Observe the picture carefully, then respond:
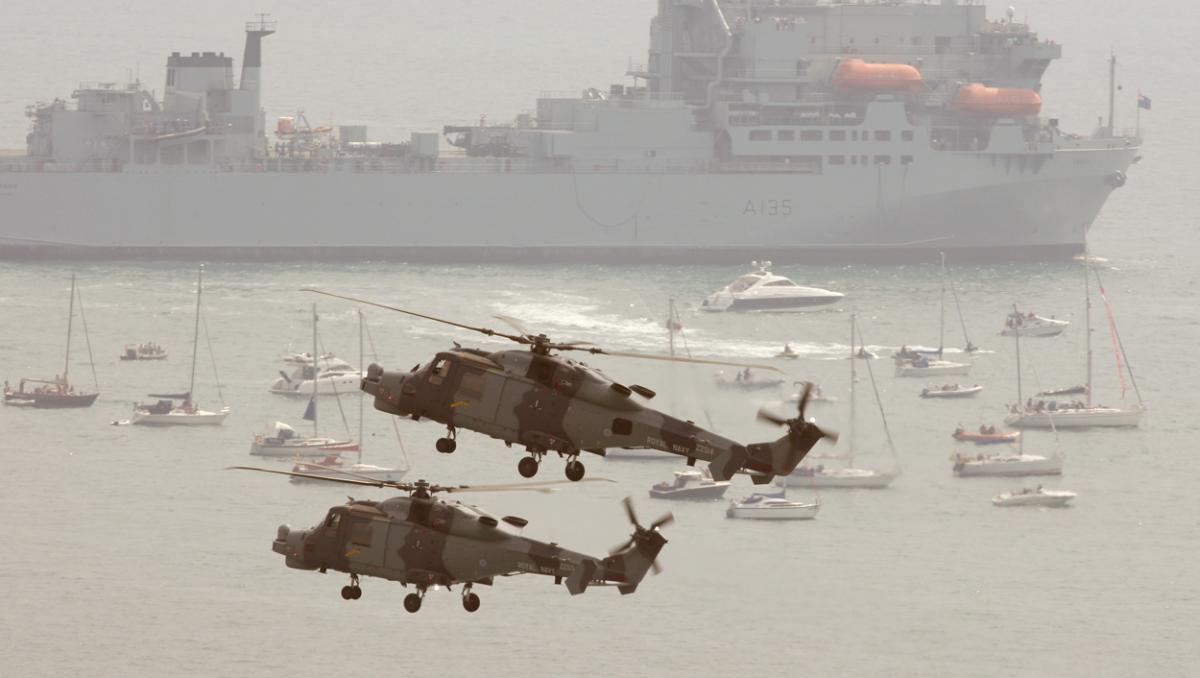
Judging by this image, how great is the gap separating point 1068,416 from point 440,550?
2752 inches

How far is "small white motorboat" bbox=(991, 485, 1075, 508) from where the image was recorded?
87.8 m

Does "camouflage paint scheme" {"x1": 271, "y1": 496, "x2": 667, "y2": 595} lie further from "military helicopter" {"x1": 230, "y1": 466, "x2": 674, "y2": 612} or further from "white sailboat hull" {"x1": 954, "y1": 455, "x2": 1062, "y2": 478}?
"white sailboat hull" {"x1": 954, "y1": 455, "x2": 1062, "y2": 478}

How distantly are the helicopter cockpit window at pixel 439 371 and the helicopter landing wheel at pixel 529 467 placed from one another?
1.98 meters

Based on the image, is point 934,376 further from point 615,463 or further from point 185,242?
point 185,242

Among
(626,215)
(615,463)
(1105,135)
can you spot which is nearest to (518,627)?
(615,463)

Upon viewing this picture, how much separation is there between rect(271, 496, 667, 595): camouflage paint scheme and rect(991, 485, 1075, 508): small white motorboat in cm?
5722

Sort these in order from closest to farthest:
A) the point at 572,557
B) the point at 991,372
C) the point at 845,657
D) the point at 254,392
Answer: the point at 572,557
the point at 845,657
the point at 254,392
the point at 991,372

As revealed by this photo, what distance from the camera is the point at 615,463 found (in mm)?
91250

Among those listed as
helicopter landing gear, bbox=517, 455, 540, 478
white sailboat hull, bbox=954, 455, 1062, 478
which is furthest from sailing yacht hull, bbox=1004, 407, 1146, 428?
helicopter landing gear, bbox=517, 455, 540, 478

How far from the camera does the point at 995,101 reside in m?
131

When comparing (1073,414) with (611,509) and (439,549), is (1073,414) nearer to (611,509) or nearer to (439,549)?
(611,509)

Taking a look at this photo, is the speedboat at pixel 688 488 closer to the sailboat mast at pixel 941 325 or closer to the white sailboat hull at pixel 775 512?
the white sailboat hull at pixel 775 512

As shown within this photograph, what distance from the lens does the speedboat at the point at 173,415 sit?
95000mm

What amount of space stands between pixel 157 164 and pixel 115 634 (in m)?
56.1
